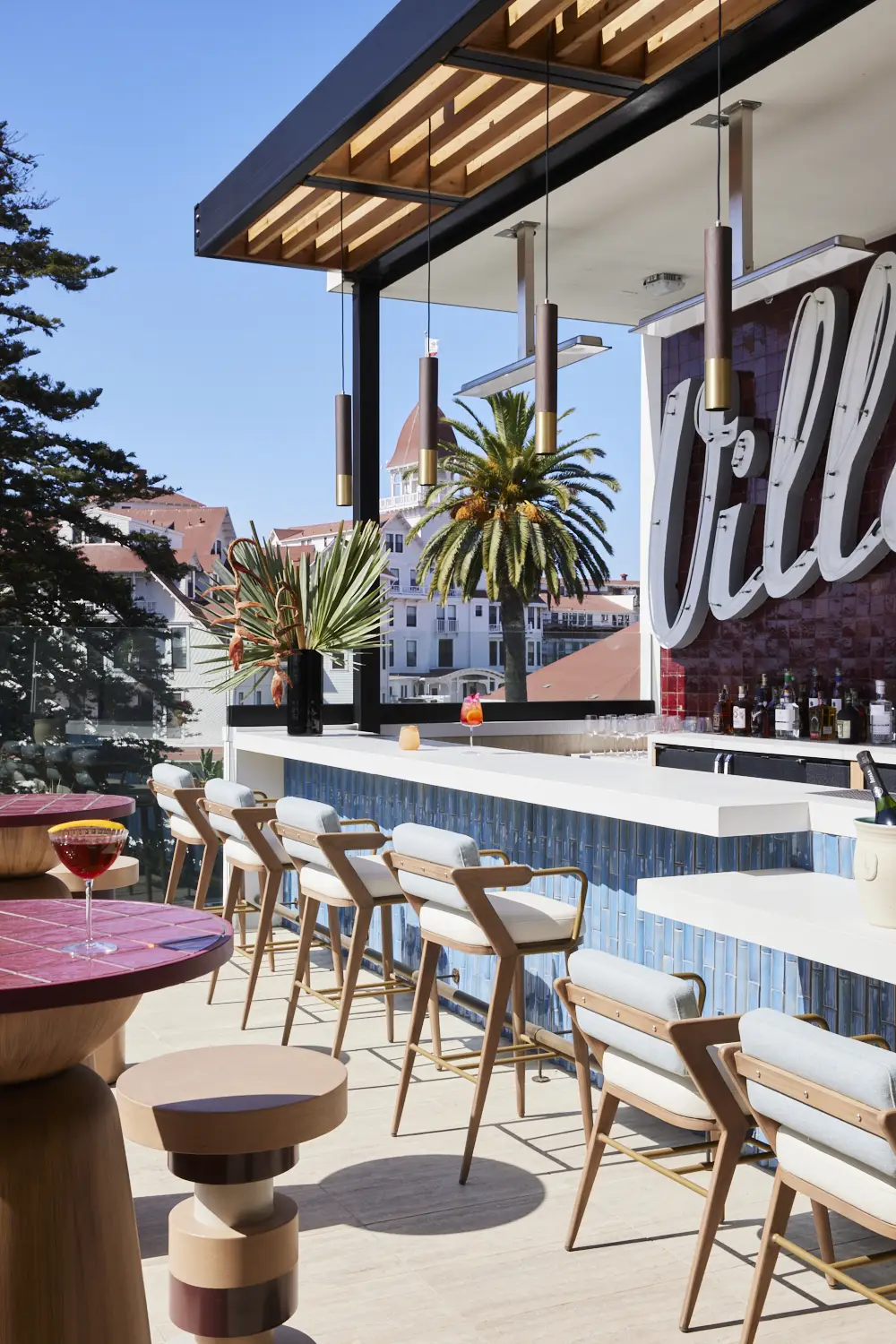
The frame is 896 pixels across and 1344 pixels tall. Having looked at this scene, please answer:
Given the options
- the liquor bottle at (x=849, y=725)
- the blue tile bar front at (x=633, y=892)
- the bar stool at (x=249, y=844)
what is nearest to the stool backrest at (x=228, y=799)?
the bar stool at (x=249, y=844)

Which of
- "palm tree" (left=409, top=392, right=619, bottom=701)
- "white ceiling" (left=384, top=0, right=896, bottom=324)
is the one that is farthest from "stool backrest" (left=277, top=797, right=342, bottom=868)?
"palm tree" (left=409, top=392, right=619, bottom=701)

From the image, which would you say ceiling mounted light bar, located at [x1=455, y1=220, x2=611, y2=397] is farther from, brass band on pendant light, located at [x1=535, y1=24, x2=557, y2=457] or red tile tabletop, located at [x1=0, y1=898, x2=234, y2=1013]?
red tile tabletop, located at [x1=0, y1=898, x2=234, y2=1013]

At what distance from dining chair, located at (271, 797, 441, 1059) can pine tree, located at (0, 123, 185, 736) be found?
60.1ft

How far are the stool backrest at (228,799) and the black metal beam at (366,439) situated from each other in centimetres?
151

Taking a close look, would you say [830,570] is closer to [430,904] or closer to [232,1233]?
[430,904]

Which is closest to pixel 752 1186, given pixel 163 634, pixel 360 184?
pixel 360 184

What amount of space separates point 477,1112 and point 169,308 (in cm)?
4523

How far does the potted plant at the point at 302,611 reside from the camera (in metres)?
5.93

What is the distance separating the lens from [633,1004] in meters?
2.65

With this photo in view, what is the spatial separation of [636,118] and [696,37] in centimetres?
54

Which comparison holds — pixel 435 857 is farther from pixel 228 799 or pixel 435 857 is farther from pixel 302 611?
pixel 302 611

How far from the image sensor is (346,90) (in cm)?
481

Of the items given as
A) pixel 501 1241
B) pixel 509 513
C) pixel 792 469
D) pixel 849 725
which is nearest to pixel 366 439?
pixel 792 469

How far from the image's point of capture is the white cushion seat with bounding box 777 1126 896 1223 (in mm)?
2131
